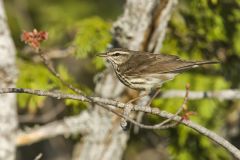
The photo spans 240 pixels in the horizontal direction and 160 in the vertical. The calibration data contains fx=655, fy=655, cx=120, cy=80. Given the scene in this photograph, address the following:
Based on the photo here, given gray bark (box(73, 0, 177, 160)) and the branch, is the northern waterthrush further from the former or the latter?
the branch

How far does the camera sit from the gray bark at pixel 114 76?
22.6 feet

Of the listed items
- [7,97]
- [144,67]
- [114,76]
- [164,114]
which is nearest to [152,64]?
[144,67]

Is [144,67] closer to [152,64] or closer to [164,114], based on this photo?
[152,64]

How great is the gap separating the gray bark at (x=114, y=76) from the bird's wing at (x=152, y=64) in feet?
0.76

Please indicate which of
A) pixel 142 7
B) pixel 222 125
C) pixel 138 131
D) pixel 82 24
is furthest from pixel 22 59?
pixel 222 125

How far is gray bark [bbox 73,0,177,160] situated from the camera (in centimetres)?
690

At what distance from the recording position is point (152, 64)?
6828mm

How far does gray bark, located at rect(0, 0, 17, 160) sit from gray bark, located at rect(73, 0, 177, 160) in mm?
890

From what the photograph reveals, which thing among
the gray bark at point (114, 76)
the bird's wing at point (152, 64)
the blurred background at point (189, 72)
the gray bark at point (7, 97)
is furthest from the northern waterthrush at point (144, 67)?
the gray bark at point (7, 97)

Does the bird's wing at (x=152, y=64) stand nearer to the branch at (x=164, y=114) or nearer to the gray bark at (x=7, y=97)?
the branch at (x=164, y=114)

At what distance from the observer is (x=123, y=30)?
23.3 feet

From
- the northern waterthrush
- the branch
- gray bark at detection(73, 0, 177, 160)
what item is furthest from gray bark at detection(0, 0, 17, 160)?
the branch

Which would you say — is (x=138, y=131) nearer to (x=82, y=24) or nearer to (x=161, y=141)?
(x=161, y=141)

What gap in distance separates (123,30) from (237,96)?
142cm
